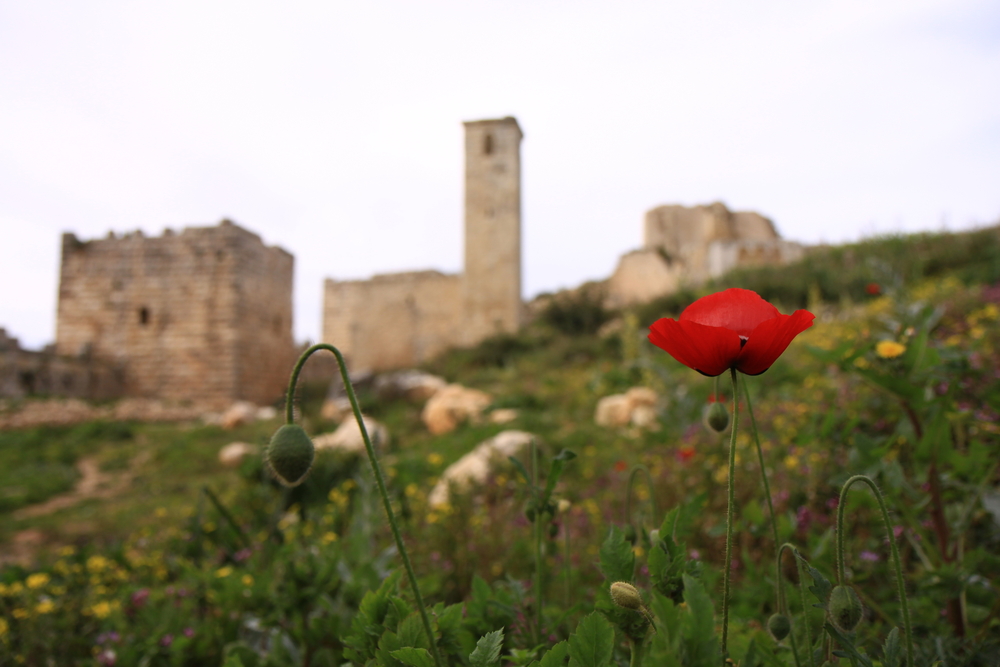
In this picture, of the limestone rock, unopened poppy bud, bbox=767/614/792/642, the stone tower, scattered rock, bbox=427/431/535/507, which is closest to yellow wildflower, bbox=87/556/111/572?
scattered rock, bbox=427/431/535/507

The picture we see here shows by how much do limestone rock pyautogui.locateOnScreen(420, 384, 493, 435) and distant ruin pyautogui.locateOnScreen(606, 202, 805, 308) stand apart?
875cm

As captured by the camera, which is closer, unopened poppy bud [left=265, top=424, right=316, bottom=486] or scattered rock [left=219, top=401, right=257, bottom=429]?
unopened poppy bud [left=265, top=424, right=316, bottom=486]

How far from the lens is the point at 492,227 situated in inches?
583

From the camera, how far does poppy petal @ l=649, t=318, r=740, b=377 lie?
2.21ft

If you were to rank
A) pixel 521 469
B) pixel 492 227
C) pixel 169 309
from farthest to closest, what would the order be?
1. pixel 492 227
2. pixel 169 309
3. pixel 521 469

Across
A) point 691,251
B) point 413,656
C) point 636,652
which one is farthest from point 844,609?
point 691,251

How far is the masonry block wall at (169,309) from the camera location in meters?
12.1

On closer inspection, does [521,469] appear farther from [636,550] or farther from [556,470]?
[636,550]

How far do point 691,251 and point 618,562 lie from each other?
21224mm

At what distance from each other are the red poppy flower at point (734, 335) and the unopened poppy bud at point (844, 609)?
0.33m

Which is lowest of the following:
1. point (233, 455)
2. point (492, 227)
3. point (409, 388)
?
point (233, 455)

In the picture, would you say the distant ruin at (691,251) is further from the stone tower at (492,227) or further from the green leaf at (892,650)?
the green leaf at (892,650)

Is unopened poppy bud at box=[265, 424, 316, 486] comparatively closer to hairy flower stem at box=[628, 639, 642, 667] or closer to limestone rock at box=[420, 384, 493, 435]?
hairy flower stem at box=[628, 639, 642, 667]

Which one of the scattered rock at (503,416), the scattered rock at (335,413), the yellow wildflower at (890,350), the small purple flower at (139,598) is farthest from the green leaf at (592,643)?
the scattered rock at (335,413)
